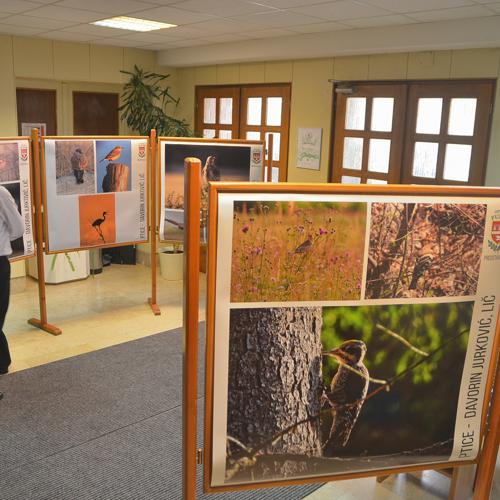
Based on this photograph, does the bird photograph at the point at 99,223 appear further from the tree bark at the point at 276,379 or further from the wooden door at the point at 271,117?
the tree bark at the point at 276,379

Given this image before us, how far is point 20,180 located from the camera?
4367mm

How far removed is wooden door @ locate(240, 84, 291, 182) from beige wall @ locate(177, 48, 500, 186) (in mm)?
87

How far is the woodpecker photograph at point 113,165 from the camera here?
4.81m

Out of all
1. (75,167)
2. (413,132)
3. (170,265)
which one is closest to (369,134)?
(413,132)

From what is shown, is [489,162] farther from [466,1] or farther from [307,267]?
[307,267]

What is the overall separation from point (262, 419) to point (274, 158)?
493 centimetres

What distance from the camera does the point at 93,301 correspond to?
552 centimetres

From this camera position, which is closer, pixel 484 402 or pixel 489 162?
pixel 484 402

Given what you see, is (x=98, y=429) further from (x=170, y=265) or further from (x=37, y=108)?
(x=37, y=108)

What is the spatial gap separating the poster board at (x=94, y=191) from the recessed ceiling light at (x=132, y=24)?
1047 millimetres

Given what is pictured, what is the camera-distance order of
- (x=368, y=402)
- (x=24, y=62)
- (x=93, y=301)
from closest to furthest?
1. (x=368, y=402)
2. (x=93, y=301)
3. (x=24, y=62)

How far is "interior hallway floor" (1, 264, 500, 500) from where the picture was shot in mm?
2850

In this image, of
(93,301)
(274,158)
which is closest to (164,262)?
(93,301)

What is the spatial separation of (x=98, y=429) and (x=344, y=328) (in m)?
2.12
